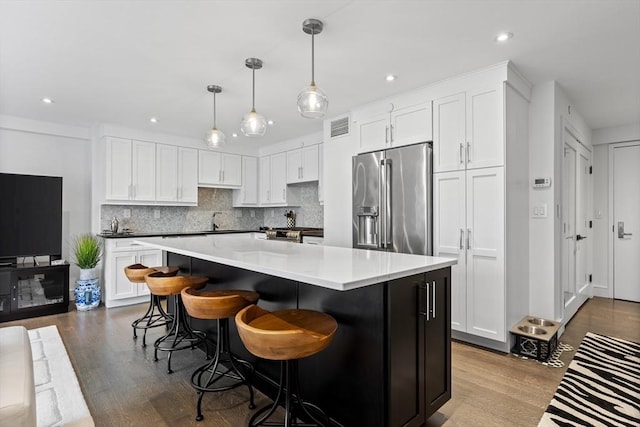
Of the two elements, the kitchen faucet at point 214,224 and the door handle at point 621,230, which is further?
the kitchen faucet at point 214,224

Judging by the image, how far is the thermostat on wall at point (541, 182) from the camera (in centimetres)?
322

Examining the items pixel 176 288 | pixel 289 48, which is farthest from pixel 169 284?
pixel 289 48

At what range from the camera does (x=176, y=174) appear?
5.43 meters

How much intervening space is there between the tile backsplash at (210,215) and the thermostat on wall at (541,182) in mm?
3239

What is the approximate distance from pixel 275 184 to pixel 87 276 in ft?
10.3

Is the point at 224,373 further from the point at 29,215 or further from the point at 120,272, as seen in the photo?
the point at 29,215

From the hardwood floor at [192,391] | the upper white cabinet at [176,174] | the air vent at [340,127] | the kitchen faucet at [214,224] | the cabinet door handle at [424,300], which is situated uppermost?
the air vent at [340,127]

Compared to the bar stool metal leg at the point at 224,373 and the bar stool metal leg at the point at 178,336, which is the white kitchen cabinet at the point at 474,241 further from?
the bar stool metal leg at the point at 178,336

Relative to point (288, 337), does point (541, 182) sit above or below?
above

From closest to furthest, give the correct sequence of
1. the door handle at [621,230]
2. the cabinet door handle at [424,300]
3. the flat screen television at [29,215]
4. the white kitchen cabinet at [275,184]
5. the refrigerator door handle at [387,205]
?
the cabinet door handle at [424,300] → the refrigerator door handle at [387,205] → the flat screen television at [29,215] → the door handle at [621,230] → the white kitchen cabinet at [275,184]

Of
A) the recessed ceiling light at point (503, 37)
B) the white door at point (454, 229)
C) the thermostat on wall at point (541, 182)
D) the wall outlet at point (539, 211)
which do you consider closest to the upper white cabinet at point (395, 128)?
the white door at point (454, 229)

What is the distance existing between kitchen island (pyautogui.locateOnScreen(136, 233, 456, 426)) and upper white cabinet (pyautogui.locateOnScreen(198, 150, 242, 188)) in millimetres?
3953

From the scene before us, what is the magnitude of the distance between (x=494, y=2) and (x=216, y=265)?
2752 millimetres

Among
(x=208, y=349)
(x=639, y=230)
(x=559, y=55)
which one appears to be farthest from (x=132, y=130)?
(x=639, y=230)
